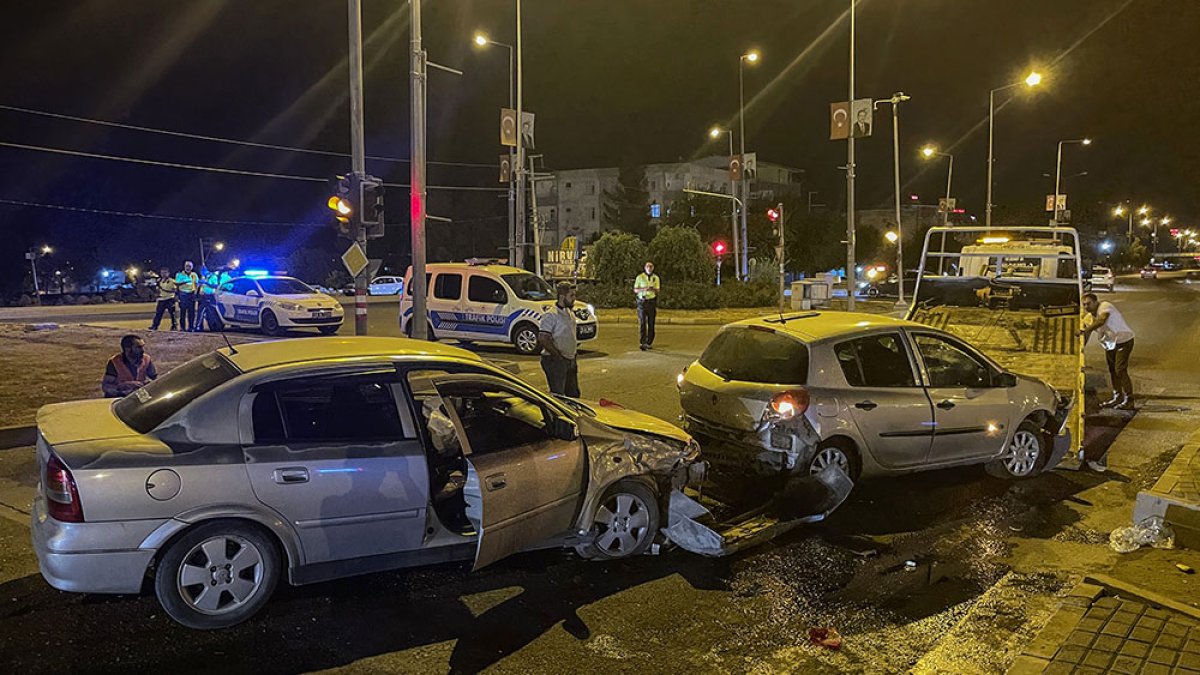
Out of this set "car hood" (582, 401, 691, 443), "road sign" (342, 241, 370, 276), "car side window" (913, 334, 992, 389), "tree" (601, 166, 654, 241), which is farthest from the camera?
"tree" (601, 166, 654, 241)

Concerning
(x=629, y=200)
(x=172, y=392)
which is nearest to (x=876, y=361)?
(x=172, y=392)

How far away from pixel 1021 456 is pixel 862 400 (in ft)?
6.85

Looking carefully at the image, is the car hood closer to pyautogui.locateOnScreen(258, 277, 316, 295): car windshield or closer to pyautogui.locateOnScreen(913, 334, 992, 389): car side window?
pyautogui.locateOnScreen(913, 334, 992, 389): car side window

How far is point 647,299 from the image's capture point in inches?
680

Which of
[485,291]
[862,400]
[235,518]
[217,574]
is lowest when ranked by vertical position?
[217,574]

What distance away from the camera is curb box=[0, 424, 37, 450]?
861cm

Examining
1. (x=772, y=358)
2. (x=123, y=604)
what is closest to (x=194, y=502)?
(x=123, y=604)

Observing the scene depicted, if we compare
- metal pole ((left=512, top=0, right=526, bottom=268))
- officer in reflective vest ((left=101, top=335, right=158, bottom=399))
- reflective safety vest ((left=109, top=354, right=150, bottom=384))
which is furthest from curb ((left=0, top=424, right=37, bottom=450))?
metal pole ((left=512, top=0, right=526, bottom=268))

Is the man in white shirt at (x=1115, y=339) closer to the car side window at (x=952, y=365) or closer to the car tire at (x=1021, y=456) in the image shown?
the car tire at (x=1021, y=456)

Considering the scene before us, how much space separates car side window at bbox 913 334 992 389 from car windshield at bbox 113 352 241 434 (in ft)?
18.6

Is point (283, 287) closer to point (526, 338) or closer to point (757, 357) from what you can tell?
point (526, 338)

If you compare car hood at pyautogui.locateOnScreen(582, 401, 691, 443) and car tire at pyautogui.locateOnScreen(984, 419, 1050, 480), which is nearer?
car hood at pyautogui.locateOnScreen(582, 401, 691, 443)

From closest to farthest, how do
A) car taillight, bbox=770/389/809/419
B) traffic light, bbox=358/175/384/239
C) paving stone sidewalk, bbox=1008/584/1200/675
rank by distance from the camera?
1. paving stone sidewalk, bbox=1008/584/1200/675
2. car taillight, bbox=770/389/809/419
3. traffic light, bbox=358/175/384/239

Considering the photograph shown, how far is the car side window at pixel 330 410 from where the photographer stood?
462 cm
